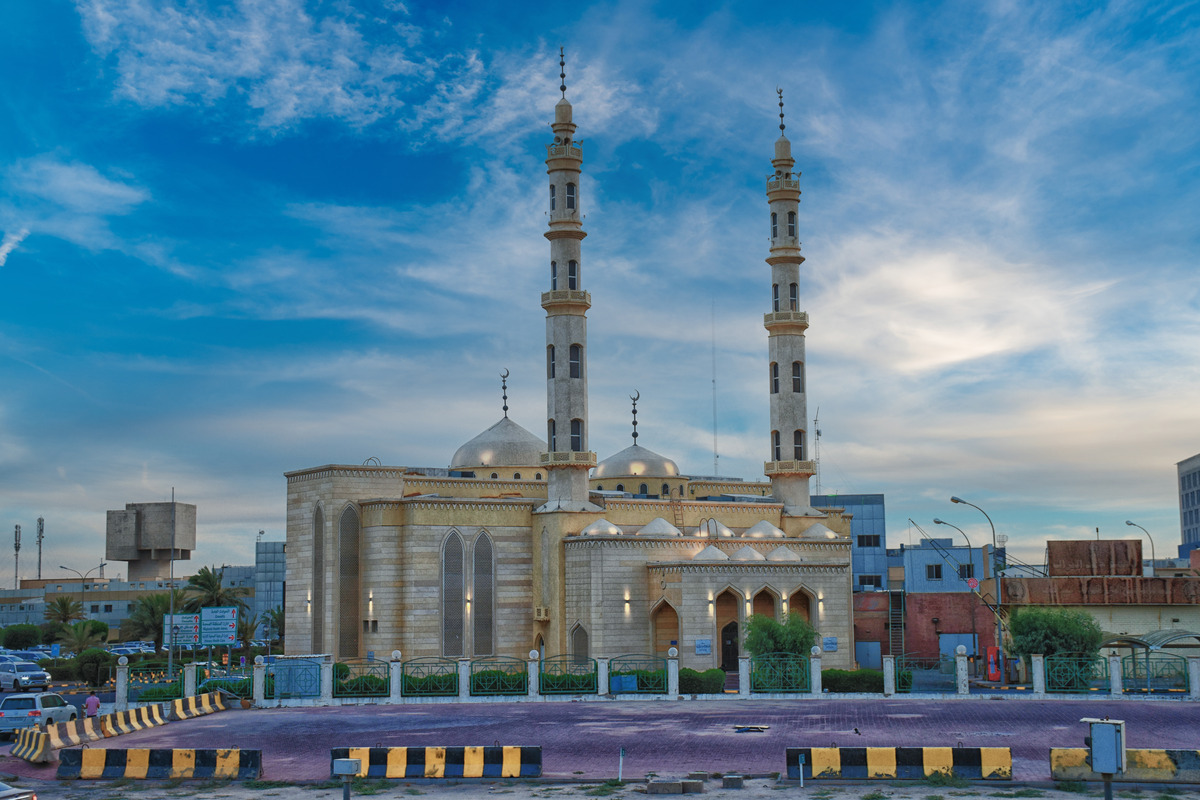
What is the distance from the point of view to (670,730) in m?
31.5

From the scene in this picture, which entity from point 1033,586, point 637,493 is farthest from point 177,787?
point 637,493

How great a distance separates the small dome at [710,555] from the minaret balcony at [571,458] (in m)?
6.63

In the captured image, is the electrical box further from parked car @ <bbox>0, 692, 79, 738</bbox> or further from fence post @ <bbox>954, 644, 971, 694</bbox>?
parked car @ <bbox>0, 692, 79, 738</bbox>

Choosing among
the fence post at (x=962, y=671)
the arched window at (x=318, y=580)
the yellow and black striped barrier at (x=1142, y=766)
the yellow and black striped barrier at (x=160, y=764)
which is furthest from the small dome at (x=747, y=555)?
the yellow and black striped barrier at (x=160, y=764)

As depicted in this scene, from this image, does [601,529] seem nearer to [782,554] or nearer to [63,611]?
[782,554]

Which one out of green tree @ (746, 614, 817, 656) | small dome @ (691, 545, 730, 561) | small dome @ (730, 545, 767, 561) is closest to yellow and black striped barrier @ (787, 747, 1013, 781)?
green tree @ (746, 614, 817, 656)

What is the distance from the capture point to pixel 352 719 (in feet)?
116

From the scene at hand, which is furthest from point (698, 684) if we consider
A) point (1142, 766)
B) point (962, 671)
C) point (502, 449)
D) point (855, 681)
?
point (502, 449)

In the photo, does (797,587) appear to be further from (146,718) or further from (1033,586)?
(146,718)

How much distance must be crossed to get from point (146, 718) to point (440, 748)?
1372 cm

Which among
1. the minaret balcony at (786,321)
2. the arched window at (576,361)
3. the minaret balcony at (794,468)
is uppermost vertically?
the minaret balcony at (786,321)

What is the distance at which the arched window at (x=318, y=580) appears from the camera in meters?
53.0

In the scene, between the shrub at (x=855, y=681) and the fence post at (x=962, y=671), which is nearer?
the fence post at (x=962, y=671)

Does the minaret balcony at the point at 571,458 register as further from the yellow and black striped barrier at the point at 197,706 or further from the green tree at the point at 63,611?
the green tree at the point at 63,611
